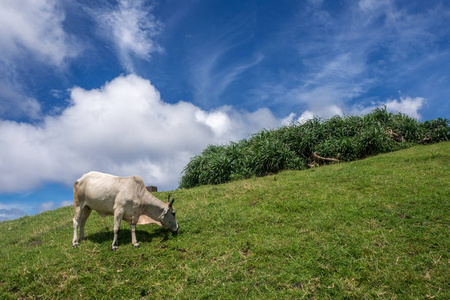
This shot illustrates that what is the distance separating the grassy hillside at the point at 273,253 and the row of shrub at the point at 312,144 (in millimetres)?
5977

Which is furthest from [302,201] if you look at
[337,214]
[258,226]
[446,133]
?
[446,133]

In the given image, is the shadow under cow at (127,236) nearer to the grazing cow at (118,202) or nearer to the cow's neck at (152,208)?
the grazing cow at (118,202)

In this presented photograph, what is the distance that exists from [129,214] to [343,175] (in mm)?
8097

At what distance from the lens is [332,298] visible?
516 centimetres

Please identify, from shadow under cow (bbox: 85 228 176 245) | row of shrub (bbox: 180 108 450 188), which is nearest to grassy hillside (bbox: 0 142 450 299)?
shadow under cow (bbox: 85 228 176 245)

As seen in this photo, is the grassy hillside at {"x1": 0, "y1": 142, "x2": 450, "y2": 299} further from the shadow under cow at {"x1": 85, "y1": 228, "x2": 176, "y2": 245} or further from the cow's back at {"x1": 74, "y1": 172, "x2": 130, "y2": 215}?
the cow's back at {"x1": 74, "y1": 172, "x2": 130, "y2": 215}

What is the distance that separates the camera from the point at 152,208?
24.6ft

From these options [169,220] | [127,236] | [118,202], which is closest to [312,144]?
[169,220]

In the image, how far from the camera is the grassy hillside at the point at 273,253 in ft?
18.0

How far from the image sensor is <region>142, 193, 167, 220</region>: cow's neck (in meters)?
A: 7.45

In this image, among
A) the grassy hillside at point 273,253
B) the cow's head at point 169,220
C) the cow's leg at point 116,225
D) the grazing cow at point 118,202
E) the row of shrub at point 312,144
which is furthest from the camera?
the row of shrub at point 312,144

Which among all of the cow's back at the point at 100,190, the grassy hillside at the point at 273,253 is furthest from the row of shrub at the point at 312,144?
the cow's back at the point at 100,190

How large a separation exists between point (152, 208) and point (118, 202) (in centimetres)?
86

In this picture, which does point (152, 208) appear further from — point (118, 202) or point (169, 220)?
point (118, 202)
